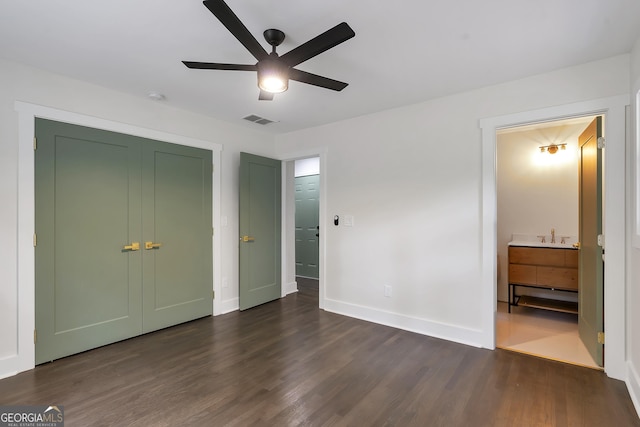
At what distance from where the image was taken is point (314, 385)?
2287 mm

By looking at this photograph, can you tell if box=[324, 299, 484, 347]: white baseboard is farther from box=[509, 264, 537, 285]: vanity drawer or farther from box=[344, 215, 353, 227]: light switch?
box=[509, 264, 537, 285]: vanity drawer

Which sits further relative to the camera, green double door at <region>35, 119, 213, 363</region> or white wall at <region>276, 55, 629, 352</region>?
white wall at <region>276, 55, 629, 352</region>

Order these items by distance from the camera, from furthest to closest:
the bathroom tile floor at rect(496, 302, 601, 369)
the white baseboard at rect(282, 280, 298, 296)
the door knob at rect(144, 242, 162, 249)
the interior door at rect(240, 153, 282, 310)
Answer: the white baseboard at rect(282, 280, 298, 296) < the interior door at rect(240, 153, 282, 310) < the door knob at rect(144, 242, 162, 249) < the bathroom tile floor at rect(496, 302, 601, 369)

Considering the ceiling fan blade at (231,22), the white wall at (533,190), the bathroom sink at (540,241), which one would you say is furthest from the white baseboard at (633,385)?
the ceiling fan blade at (231,22)

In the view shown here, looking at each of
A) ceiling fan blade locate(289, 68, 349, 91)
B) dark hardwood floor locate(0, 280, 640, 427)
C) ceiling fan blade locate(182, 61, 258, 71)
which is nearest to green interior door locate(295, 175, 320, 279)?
dark hardwood floor locate(0, 280, 640, 427)

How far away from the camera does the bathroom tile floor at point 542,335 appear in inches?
109

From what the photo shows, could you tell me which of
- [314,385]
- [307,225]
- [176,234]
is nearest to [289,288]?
[307,225]

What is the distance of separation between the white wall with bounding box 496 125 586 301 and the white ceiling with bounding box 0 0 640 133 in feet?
5.91

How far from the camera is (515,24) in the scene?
1979 millimetres

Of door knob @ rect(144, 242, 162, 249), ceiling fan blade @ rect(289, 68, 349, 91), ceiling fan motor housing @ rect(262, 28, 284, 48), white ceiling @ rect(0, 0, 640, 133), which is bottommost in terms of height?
door knob @ rect(144, 242, 162, 249)

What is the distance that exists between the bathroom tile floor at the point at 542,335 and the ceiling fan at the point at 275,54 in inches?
116

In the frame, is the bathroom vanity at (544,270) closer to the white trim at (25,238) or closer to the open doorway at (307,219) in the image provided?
the open doorway at (307,219)

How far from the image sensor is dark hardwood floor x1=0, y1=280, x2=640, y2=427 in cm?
193

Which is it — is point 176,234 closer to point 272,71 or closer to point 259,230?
point 259,230
